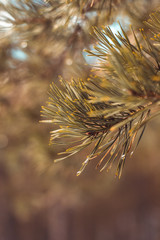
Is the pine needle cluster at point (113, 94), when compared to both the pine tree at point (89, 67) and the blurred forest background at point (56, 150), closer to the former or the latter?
the pine tree at point (89, 67)

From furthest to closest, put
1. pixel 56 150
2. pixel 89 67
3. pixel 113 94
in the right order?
pixel 56 150 → pixel 89 67 → pixel 113 94

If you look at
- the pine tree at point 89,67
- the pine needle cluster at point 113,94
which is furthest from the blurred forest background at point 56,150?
the pine needle cluster at point 113,94

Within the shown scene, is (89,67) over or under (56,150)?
over

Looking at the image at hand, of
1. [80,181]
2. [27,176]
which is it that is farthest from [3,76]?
[27,176]

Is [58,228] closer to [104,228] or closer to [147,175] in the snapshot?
[104,228]

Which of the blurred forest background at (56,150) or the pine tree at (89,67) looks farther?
the blurred forest background at (56,150)

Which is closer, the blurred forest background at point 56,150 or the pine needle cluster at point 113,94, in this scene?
the pine needle cluster at point 113,94

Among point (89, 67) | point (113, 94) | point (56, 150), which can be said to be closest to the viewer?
point (113, 94)

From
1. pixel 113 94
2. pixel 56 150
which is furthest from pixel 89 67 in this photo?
pixel 113 94

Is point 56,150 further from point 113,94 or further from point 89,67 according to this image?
point 113,94
